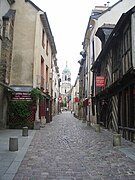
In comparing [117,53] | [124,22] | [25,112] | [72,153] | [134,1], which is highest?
[134,1]

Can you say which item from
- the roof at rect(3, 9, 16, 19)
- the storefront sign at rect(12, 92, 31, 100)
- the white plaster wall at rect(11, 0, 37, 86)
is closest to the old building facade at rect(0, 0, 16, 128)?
the roof at rect(3, 9, 16, 19)

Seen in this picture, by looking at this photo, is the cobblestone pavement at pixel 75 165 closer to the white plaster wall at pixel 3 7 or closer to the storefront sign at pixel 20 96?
the storefront sign at pixel 20 96

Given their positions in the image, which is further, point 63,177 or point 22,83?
point 22,83

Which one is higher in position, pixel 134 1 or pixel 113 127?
pixel 134 1

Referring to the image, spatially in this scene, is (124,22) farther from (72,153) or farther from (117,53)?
(72,153)

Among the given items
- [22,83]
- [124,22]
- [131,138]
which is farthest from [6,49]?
[131,138]

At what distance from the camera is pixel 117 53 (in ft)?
50.5

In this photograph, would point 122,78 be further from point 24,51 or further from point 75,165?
point 24,51

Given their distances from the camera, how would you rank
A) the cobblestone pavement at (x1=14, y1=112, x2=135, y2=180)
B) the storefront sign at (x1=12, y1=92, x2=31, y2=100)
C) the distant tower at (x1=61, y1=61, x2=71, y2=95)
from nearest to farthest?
the cobblestone pavement at (x1=14, y1=112, x2=135, y2=180) → the storefront sign at (x1=12, y1=92, x2=31, y2=100) → the distant tower at (x1=61, y1=61, x2=71, y2=95)

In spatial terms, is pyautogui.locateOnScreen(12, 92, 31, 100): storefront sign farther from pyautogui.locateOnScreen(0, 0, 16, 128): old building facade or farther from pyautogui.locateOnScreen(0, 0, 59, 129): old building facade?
pyautogui.locateOnScreen(0, 0, 16, 128): old building facade

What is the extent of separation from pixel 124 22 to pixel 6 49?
29.8ft

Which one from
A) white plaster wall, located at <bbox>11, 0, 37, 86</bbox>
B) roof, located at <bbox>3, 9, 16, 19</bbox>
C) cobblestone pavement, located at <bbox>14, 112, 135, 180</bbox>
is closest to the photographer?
cobblestone pavement, located at <bbox>14, 112, 135, 180</bbox>

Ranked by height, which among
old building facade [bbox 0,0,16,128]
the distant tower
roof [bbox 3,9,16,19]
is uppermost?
the distant tower

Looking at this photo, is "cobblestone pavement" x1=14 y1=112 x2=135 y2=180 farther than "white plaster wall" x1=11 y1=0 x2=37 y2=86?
No
